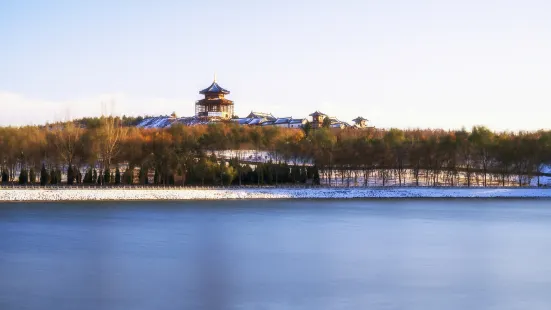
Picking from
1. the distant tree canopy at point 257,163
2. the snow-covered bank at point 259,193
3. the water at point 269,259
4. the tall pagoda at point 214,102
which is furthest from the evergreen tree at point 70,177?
the tall pagoda at point 214,102

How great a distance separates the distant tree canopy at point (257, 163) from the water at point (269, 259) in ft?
34.3

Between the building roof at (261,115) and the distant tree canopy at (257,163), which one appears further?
the building roof at (261,115)

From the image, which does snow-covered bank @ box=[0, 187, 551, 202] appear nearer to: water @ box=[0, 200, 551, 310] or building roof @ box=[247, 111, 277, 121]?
water @ box=[0, 200, 551, 310]

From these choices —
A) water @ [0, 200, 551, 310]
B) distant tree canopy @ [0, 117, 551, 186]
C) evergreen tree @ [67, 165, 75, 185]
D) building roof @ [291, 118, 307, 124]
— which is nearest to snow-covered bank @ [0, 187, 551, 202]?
distant tree canopy @ [0, 117, 551, 186]

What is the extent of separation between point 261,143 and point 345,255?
38400mm

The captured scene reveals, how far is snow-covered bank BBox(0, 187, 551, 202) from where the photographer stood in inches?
1235

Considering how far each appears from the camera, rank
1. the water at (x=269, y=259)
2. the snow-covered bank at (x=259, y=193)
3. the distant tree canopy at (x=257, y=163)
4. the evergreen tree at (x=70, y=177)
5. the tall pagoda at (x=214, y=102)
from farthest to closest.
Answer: the tall pagoda at (x=214, y=102) → the distant tree canopy at (x=257, y=163) → the evergreen tree at (x=70, y=177) → the snow-covered bank at (x=259, y=193) → the water at (x=269, y=259)

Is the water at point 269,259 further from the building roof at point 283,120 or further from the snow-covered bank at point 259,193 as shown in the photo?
the building roof at point 283,120

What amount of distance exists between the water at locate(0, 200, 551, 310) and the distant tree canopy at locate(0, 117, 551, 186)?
10.4 meters

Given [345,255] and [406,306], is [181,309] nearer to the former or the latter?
[406,306]

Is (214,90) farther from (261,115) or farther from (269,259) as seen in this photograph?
(269,259)

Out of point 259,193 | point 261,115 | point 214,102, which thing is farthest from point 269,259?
point 261,115

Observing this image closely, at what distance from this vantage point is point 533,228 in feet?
75.2

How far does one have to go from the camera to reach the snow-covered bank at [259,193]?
31.4 meters
